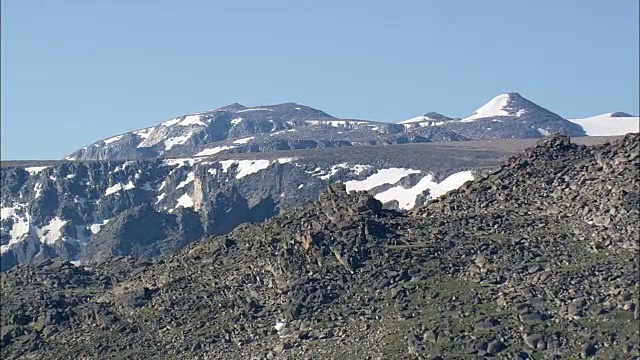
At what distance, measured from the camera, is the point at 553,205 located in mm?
121125

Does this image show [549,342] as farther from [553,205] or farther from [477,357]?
[553,205]

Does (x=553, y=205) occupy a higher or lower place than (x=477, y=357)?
higher

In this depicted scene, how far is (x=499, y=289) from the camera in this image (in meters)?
111

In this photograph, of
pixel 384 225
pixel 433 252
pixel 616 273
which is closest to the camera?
pixel 616 273

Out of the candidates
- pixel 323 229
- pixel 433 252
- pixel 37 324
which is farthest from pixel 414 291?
pixel 37 324

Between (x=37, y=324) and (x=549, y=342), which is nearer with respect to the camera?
(x=549, y=342)

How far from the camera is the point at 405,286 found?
115 metres

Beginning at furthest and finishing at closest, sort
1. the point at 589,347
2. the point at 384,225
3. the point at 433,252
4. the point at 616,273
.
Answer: the point at 384,225
the point at 433,252
the point at 616,273
the point at 589,347

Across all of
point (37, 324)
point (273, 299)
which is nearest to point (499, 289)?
point (273, 299)

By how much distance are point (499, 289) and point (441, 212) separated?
18518mm

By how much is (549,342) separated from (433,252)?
61.7 feet

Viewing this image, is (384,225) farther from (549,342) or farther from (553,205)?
(549,342)

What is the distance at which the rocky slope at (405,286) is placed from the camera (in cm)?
10525

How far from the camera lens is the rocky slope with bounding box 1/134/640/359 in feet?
345
